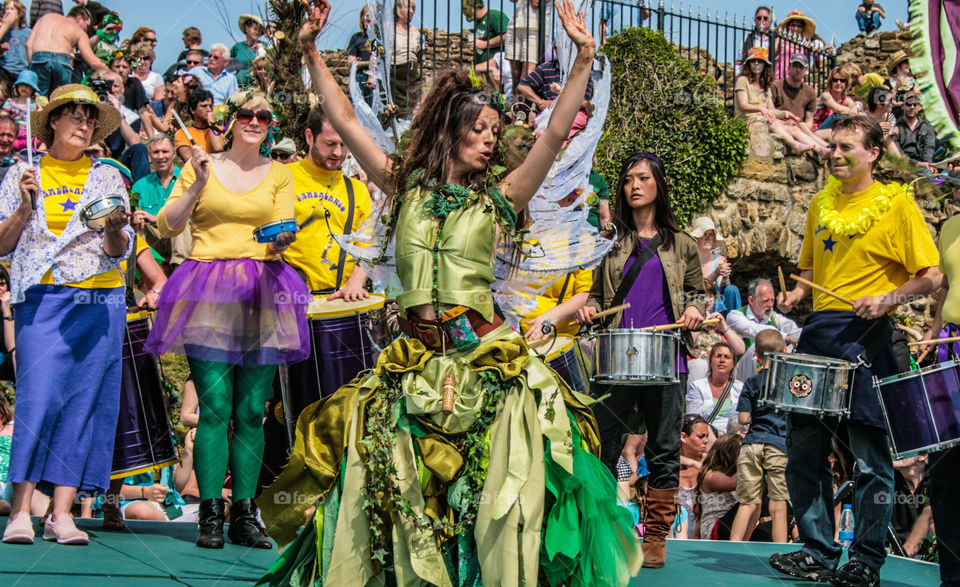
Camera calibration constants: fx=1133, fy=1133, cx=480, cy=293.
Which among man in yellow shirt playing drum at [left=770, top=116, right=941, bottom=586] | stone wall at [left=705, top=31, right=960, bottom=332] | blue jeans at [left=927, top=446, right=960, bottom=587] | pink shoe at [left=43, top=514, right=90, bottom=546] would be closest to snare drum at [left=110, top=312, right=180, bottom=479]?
pink shoe at [left=43, top=514, right=90, bottom=546]

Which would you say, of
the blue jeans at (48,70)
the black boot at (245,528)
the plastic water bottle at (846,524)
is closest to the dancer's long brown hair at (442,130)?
the black boot at (245,528)

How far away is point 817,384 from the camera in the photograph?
5094mm

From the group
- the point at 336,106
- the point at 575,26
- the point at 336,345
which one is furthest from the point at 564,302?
the point at 575,26

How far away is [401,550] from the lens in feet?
12.7

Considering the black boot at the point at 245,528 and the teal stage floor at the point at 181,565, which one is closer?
the teal stage floor at the point at 181,565

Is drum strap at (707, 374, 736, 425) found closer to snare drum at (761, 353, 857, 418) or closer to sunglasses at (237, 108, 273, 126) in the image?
snare drum at (761, 353, 857, 418)

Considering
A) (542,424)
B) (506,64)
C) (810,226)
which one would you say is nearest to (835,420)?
(810,226)

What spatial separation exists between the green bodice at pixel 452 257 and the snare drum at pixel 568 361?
224 centimetres

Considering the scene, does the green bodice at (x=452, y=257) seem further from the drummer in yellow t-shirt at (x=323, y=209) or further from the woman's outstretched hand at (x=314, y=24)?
the drummer in yellow t-shirt at (x=323, y=209)

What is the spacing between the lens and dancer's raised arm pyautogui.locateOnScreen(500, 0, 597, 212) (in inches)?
157

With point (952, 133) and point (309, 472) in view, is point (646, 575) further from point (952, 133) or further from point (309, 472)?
point (952, 133)

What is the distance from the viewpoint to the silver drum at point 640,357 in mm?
5516

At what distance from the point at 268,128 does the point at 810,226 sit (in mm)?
2829

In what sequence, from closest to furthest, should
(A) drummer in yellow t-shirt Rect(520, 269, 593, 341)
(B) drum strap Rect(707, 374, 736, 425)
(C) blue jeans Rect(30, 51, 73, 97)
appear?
(A) drummer in yellow t-shirt Rect(520, 269, 593, 341) < (B) drum strap Rect(707, 374, 736, 425) < (C) blue jeans Rect(30, 51, 73, 97)
